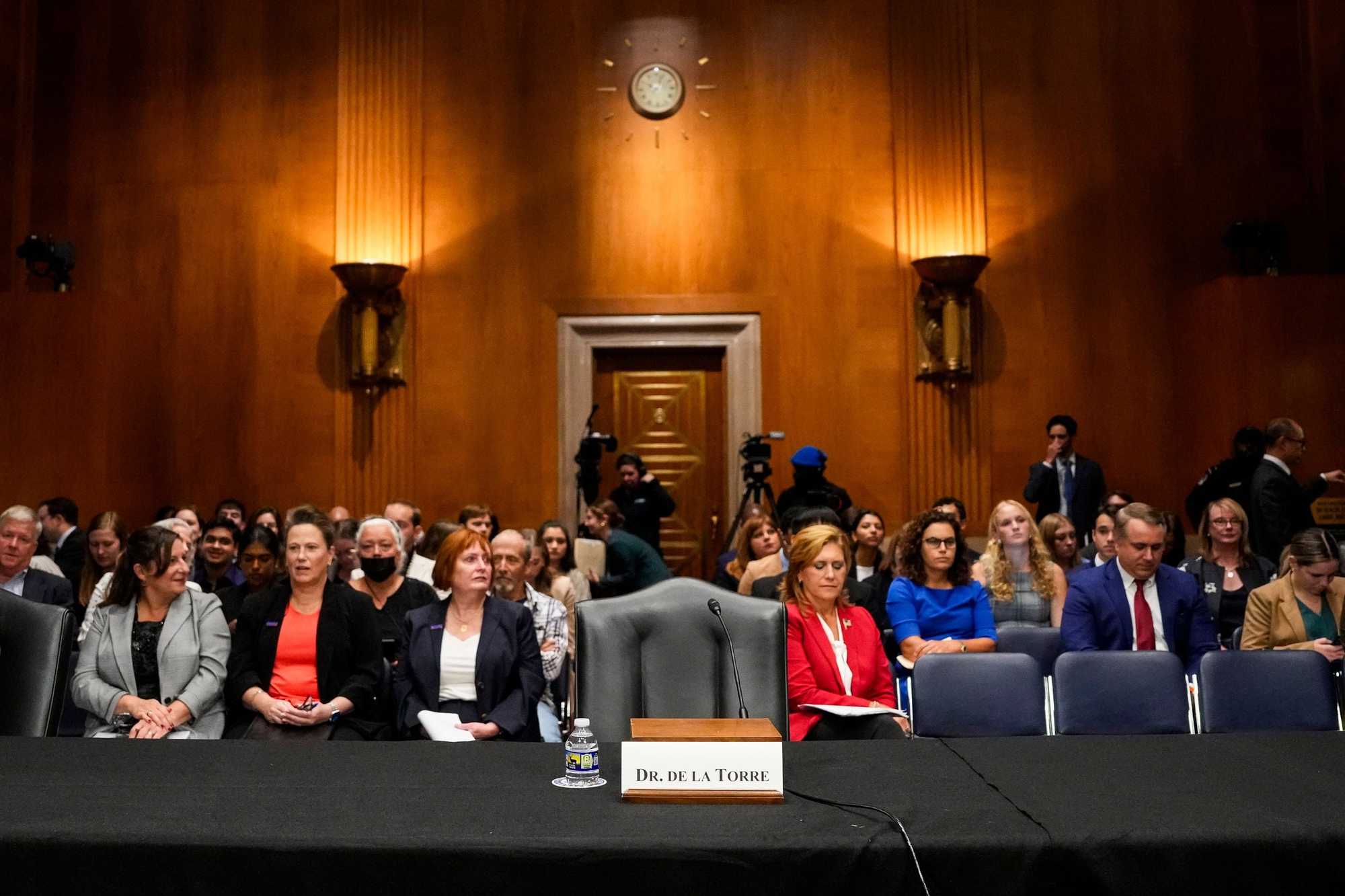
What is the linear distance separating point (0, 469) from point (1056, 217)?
284 inches

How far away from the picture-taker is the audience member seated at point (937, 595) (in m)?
4.68

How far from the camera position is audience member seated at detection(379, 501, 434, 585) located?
595 cm

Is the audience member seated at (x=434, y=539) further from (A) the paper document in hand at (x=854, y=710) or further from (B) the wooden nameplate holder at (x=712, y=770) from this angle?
(B) the wooden nameplate holder at (x=712, y=770)

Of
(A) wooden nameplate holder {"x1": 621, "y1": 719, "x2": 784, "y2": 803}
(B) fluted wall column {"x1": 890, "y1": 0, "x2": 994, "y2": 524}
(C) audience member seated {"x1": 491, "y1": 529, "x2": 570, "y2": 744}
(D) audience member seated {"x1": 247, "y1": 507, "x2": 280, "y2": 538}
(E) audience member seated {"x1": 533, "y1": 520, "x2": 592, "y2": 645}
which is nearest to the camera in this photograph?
(A) wooden nameplate holder {"x1": 621, "y1": 719, "x2": 784, "y2": 803}

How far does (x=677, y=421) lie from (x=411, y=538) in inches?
108

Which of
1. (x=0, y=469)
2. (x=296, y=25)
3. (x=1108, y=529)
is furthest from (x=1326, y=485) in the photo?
(x=0, y=469)

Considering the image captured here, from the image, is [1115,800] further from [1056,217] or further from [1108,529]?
[1056,217]

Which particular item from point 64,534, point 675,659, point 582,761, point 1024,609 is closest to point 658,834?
point 582,761

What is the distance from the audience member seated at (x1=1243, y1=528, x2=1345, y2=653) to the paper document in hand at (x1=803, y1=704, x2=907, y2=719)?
174 cm

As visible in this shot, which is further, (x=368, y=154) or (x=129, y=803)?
(x=368, y=154)

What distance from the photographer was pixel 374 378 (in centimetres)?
884

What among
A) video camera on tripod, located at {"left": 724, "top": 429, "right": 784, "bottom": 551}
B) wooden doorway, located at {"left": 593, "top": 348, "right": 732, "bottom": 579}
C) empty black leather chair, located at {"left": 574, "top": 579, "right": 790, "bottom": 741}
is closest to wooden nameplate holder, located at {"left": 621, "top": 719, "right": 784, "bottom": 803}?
empty black leather chair, located at {"left": 574, "top": 579, "right": 790, "bottom": 741}

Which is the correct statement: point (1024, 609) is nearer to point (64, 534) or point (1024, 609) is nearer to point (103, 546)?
point (103, 546)

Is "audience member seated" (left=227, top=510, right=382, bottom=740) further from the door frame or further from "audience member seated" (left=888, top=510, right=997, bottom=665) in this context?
the door frame
